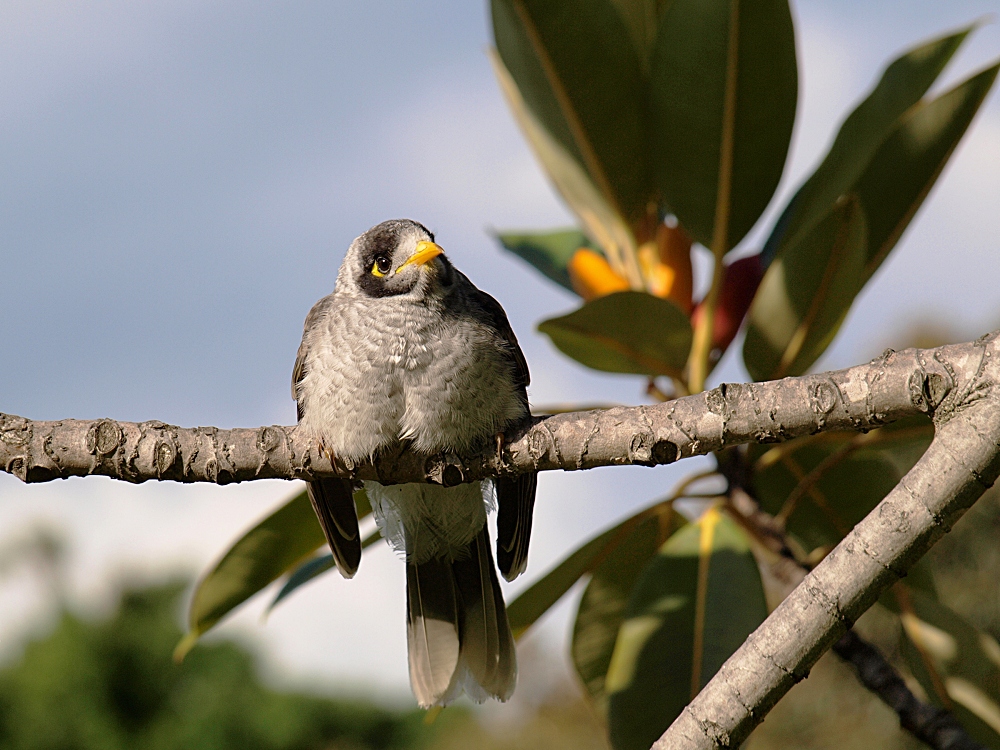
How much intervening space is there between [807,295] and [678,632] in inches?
40.0

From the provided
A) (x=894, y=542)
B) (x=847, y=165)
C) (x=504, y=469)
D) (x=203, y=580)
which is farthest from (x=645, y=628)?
(x=847, y=165)

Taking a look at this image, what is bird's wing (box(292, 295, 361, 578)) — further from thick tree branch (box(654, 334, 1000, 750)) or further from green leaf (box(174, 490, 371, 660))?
thick tree branch (box(654, 334, 1000, 750))

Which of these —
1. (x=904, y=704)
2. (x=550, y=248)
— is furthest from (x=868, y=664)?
(x=550, y=248)

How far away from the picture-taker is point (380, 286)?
2.81m

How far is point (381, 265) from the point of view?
9.42 ft

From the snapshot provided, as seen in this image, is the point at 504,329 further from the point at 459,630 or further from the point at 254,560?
the point at 254,560

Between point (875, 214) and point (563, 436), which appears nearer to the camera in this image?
point (563, 436)

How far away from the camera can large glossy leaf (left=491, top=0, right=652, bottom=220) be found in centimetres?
285

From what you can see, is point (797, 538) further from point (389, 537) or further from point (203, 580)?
point (203, 580)

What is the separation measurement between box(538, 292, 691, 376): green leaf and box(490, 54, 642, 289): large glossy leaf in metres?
0.55

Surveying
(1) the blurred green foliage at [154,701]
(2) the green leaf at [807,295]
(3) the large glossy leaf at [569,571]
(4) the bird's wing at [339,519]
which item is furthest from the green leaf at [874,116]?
(1) the blurred green foliage at [154,701]

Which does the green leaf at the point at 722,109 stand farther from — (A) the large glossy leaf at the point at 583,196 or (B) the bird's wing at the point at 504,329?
(B) the bird's wing at the point at 504,329

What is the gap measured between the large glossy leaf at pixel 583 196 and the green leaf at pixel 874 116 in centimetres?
54

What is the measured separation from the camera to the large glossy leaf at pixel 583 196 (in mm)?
3176
